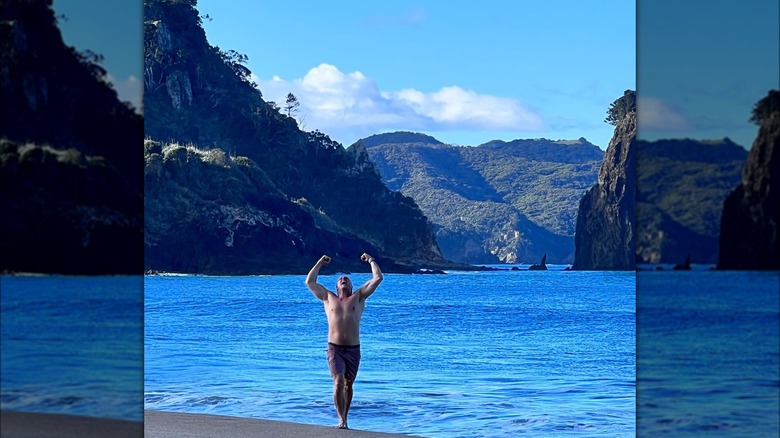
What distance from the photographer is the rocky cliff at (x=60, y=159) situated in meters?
3.59

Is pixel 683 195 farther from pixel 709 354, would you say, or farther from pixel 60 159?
pixel 60 159

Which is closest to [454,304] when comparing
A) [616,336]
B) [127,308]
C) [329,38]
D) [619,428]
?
[616,336]

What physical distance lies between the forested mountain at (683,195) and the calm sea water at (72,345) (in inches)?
67.8

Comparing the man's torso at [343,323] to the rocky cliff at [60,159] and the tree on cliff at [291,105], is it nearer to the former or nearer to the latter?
the rocky cliff at [60,159]

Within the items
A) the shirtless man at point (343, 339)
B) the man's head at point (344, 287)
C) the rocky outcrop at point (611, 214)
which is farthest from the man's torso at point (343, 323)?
the rocky outcrop at point (611, 214)

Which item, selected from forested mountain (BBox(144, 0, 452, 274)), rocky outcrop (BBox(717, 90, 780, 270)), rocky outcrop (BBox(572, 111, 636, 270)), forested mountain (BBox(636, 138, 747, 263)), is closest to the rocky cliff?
forested mountain (BBox(636, 138, 747, 263))

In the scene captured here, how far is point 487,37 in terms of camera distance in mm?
65625

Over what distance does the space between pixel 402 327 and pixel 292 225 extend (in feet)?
37.6

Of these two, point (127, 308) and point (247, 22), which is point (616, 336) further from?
point (127, 308)

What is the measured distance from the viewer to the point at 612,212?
64062mm

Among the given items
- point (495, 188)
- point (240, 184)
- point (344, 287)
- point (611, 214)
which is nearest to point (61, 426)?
point (344, 287)

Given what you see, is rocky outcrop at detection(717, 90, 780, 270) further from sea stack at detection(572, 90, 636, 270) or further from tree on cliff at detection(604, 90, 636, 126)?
tree on cliff at detection(604, 90, 636, 126)

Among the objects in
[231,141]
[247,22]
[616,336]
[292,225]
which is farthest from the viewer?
[247,22]

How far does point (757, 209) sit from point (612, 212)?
202 ft
